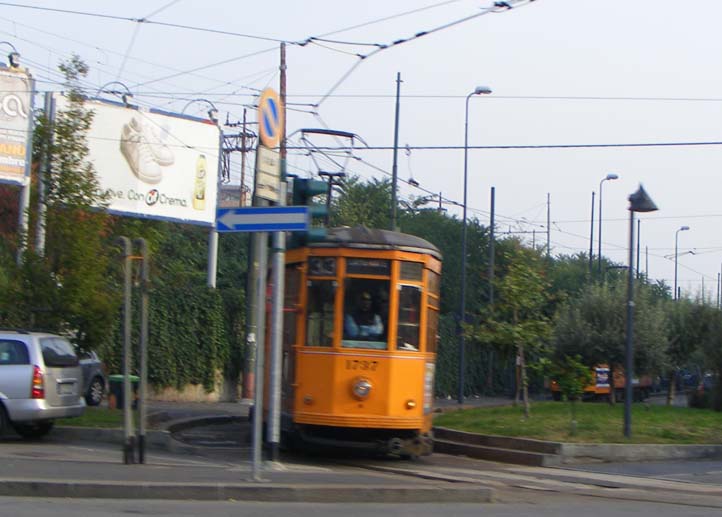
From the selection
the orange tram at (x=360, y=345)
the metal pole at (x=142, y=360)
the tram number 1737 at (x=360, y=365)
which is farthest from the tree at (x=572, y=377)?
the metal pole at (x=142, y=360)

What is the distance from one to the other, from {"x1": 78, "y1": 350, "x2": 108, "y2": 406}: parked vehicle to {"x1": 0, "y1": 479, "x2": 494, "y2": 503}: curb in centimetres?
1326

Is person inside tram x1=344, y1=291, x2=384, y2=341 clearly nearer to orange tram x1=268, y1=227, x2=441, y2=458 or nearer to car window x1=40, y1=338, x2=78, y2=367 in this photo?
orange tram x1=268, y1=227, x2=441, y2=458

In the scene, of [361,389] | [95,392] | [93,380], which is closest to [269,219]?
[361,389]

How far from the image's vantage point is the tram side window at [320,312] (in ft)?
48.0

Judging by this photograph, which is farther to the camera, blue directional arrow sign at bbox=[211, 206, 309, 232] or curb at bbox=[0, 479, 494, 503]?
blue directional arrow sign at bbox=[211, 206, 309, 232]

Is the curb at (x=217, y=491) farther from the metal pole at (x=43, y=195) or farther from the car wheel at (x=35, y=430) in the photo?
the metal pole at (x=43, y=195)

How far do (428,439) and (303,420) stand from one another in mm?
1965

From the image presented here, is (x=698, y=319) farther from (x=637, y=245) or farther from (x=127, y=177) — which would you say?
(x=637, y=245)

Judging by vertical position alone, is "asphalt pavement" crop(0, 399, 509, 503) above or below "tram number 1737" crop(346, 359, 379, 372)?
below

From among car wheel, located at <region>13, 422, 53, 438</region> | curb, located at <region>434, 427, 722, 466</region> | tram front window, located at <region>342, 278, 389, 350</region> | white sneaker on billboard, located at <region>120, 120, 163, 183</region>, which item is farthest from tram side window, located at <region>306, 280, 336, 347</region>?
white sneaker on billboard, located at <region>120, 120, 163, 183</region>

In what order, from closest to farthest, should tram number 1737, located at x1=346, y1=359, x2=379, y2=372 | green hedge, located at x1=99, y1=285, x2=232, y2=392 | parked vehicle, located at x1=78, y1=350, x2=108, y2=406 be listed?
tram number 1737, located at x1=346, y1=359, x2=379, y2=372 → parked vehicle, located at x1=78, y1=350, x2=108, y2=406 → green hedge, located at x1=99, y1=285, x2=232, y2=392

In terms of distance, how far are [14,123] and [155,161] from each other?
192 inches

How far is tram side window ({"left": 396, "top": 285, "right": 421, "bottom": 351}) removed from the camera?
14.7 meters

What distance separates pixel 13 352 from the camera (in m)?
15.4
